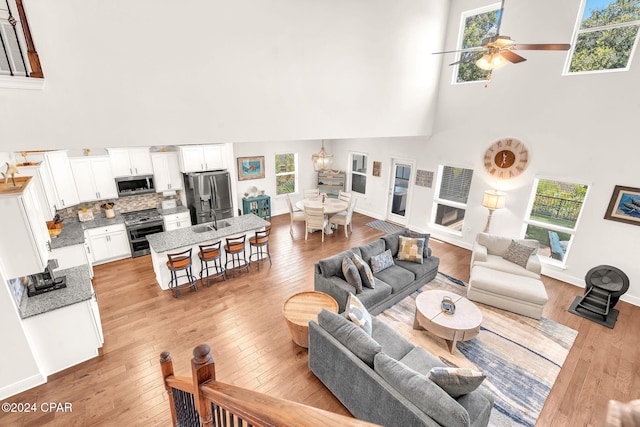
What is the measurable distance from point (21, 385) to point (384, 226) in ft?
25.3

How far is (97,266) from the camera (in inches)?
249

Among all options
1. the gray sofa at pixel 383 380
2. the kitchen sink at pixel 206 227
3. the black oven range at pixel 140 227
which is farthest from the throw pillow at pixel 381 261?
the black oven range at pixel 140 227

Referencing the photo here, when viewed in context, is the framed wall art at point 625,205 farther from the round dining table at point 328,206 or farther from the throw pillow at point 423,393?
the round dining table at point 328,206

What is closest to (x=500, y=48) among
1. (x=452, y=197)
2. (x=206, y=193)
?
(x=452, y=197)

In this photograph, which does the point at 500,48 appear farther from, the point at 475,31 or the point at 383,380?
the point at 475,31

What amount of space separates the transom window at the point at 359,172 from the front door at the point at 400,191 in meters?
1.07

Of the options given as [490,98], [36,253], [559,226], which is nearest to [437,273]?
[559,226]

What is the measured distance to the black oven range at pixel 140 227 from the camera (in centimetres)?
654

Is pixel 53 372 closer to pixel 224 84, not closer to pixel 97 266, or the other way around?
pixel 97 266

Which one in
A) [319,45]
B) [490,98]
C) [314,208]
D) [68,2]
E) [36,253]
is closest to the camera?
[68,2]

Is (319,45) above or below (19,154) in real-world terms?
above

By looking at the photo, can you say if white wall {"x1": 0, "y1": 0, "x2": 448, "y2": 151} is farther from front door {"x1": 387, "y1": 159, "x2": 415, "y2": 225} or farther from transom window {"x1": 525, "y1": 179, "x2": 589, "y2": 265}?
transom window {"x1": 525, "y1": 179, "x2": 589, "y2": 265}

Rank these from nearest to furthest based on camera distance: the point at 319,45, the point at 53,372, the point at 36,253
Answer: the point at 36,253, the point at 53,372, the point at 319,45

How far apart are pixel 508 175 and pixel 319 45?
4.75 meters
